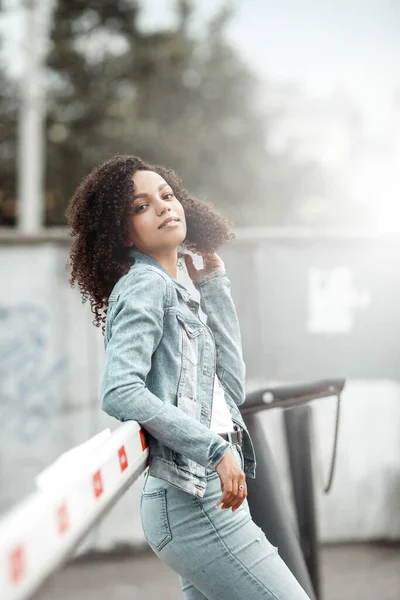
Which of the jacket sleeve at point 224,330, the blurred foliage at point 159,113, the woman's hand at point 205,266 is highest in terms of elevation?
the blurred foliage at point 159,113

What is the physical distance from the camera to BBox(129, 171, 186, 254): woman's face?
5.06 ft

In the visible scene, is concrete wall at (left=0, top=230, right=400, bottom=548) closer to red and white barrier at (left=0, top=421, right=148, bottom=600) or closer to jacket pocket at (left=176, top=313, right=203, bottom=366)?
jacket pocket at (left=176, top=313, right=203, bottom=366)

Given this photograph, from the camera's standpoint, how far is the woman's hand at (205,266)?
1.69 meters

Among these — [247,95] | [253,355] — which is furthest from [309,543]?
[247,95]

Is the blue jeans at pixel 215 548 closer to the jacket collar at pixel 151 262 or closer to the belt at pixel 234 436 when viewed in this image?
the belt at pixel 234 436

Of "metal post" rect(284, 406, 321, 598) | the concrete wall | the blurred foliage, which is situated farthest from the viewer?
the blurred foliage

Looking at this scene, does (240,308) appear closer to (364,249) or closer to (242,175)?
(364,249)

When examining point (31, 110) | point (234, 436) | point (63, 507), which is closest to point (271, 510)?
point (234, 436)

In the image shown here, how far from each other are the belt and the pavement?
2.51 m

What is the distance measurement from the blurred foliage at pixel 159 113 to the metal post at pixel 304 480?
14225 mm

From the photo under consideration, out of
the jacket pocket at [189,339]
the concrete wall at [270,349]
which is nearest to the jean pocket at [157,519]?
the jacket pocket at [189,339]

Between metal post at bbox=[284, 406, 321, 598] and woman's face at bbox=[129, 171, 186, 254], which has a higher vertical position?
woman's face at bbox=[129, 171, 186, 254]

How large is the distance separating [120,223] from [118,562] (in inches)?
121

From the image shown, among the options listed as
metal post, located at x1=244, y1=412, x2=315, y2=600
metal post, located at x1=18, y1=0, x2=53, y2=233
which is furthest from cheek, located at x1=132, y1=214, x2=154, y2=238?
metal post, located at x1=18, y1=0, x2=53, y2=233
